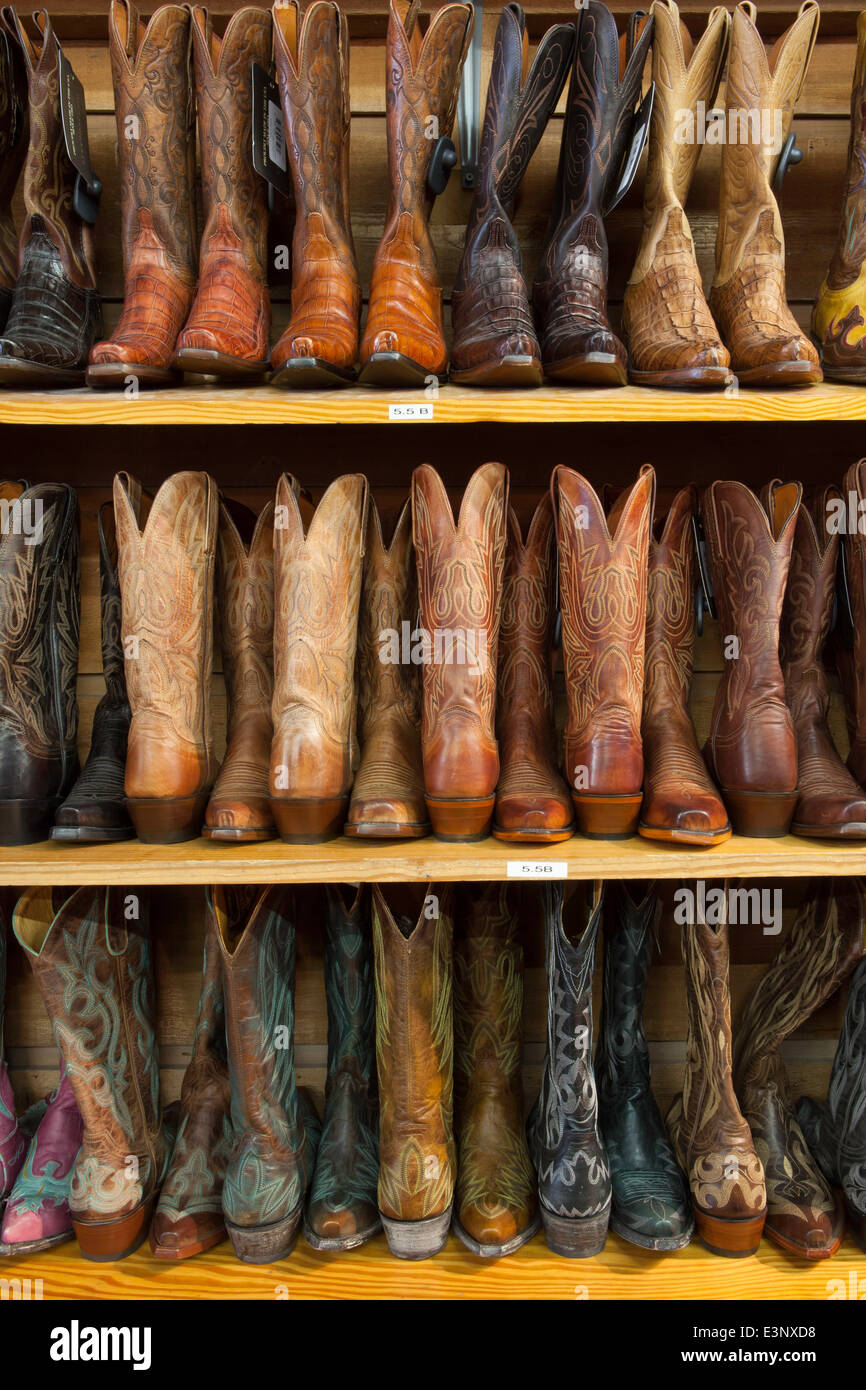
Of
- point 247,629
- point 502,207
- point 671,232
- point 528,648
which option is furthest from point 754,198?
point 247,629

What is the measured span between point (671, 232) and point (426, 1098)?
148cm

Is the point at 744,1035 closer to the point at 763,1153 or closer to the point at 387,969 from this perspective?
the point at 763,1153

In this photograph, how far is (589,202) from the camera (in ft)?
4.42

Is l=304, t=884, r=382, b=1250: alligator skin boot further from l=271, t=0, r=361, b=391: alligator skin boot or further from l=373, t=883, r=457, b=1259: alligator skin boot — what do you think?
l=271, t=0, r=361, b=391: alligator skin boot

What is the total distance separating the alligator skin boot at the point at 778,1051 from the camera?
4.45 ft

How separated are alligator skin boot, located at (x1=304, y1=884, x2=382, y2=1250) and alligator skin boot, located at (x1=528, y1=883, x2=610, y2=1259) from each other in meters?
0.31

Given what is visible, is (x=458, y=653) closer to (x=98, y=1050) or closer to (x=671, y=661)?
(x=671, y=661)

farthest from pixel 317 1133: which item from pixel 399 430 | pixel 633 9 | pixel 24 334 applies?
pixel 633 9

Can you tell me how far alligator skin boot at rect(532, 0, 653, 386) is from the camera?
1.24 meters

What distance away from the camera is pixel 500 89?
131 cm

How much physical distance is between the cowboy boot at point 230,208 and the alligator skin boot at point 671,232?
620 mm

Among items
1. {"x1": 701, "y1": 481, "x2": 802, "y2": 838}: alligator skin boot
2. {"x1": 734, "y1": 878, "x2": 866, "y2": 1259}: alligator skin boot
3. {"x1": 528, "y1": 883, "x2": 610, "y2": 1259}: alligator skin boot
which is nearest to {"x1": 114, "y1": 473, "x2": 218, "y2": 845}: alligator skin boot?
{"x1": 528, "y1": 883, "x2": 610, "y2": 1259}: alligator skin boot

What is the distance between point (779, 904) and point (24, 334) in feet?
5.60

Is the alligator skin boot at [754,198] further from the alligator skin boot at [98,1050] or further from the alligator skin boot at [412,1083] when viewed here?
the alligator skin boot at [98,1050]
